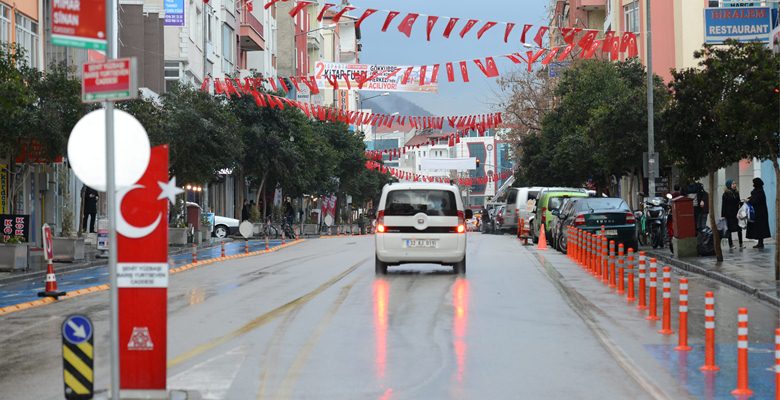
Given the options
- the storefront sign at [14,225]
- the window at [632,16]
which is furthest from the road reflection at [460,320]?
the window at [632,16]

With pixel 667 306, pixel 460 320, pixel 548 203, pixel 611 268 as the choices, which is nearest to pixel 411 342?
pixel 460 320

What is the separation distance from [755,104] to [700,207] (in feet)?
30.9

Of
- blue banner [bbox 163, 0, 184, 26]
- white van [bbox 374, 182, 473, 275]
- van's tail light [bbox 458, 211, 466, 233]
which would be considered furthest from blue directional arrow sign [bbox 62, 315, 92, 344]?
blue banner [bbox 163, 0, 184, 26]

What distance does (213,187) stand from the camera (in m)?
67.5

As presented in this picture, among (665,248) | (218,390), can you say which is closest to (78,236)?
(665,248)

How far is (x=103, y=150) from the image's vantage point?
8.55m

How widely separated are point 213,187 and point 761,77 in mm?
47944

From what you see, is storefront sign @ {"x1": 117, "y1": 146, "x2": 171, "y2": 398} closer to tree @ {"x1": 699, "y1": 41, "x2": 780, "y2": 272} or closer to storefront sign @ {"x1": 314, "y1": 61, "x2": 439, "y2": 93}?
tree @ {"x1": 699, "y1": 41, "x2": 780, "y2": 272}

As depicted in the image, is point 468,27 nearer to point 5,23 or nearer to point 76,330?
Result: point 5,23

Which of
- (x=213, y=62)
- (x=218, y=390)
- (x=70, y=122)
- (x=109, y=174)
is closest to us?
(x=109, y=174)

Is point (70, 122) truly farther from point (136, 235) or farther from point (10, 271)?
point (136, 235)

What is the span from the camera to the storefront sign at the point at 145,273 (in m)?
9.16

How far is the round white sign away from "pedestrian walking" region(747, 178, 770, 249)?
25648mm

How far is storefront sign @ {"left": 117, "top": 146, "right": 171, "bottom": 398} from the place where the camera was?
9.16 m
